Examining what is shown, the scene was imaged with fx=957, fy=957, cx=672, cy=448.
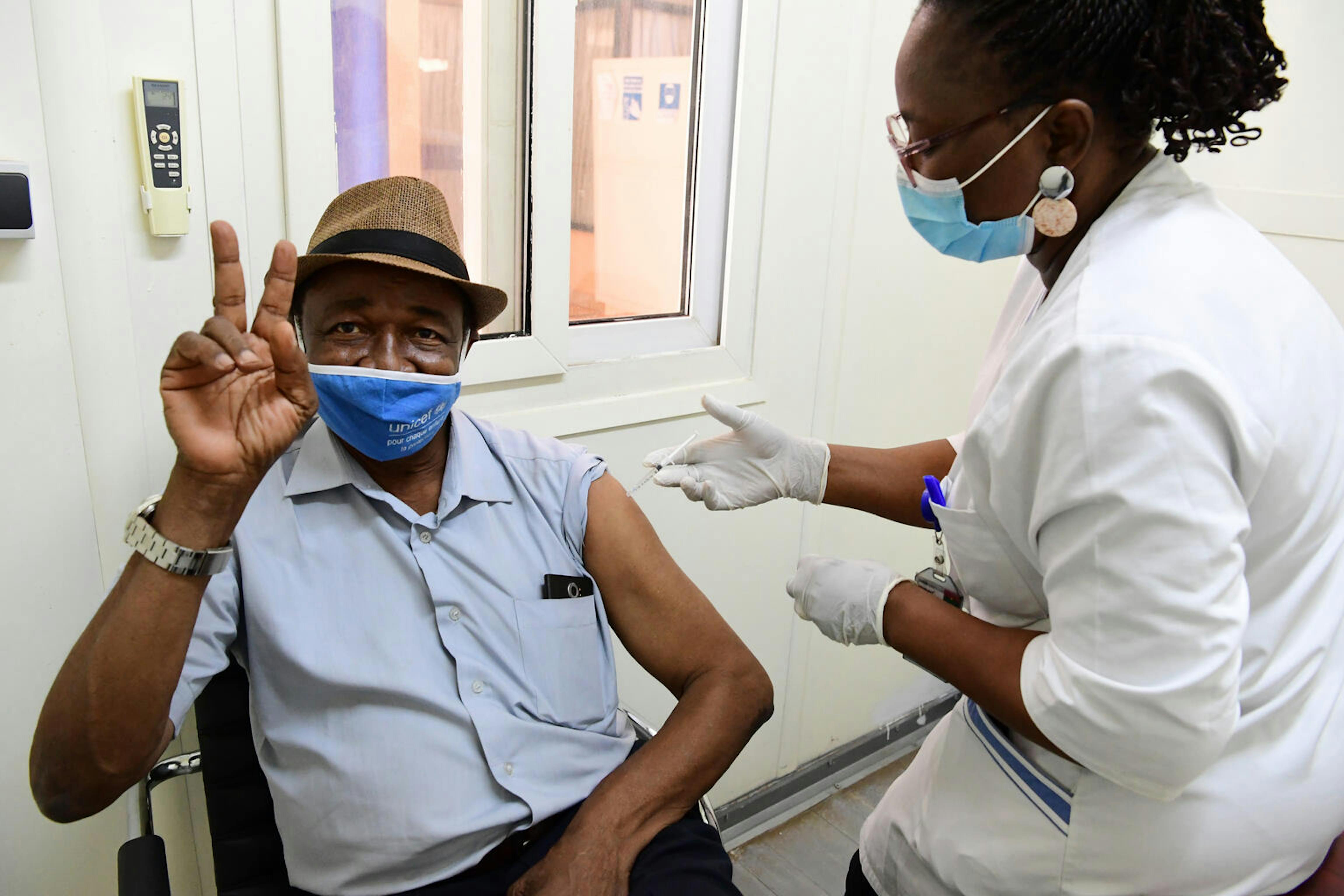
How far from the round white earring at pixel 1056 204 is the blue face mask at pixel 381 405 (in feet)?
2.63

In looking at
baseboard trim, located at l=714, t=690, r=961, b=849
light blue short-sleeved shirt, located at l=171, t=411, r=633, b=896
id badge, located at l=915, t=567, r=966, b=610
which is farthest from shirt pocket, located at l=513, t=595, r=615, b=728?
baseboard trim, located at l=714, t=690, r=961, b=849

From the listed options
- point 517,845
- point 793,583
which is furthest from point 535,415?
point 517,845

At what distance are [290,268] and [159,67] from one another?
1.76 feet

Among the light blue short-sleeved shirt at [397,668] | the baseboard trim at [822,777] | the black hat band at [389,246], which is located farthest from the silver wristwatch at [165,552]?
the baseboard trim at [822,777]

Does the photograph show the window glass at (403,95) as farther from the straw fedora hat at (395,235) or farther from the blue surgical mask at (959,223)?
the blue surgical mask at (959,223)

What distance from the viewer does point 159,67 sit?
1.37 metres

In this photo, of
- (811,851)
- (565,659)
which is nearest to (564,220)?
(565,659)

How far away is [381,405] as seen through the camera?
4.25ft

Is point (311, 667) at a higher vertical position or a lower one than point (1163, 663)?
lower

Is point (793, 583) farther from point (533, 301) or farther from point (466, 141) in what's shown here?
point (466, 141)

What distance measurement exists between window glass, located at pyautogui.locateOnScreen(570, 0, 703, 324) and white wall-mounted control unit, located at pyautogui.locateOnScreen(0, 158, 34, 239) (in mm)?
915

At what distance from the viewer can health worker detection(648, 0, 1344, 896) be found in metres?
0.87

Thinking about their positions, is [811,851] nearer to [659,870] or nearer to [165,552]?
[659,870]

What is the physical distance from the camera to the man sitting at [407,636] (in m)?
1.14
